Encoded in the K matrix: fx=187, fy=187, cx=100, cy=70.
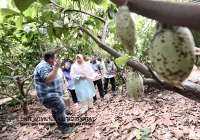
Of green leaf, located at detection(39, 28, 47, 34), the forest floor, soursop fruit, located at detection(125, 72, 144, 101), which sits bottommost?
the forest floor

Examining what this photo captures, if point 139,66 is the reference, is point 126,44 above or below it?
above

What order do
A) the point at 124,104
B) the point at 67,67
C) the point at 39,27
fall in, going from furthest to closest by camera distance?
the point at 67,67 → the point at 124,104 → the point at 39,27

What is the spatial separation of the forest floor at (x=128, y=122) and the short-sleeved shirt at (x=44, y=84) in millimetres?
863

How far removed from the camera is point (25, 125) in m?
4.07

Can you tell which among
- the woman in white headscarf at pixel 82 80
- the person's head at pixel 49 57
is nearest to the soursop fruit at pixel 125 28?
the person's head at pixel 49 57

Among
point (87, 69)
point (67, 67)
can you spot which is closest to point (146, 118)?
point (87, 69)

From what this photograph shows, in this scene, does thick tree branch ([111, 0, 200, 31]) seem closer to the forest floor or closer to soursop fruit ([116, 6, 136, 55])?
soursop fruit ([116, 6, 136, 55])

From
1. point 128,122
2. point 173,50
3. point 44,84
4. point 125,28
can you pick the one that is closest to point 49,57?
point 44,84

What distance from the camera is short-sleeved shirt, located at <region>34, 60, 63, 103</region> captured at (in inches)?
103

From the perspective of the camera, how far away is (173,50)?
397mm

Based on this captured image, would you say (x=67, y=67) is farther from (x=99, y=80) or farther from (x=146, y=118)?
(x=146, y=118)

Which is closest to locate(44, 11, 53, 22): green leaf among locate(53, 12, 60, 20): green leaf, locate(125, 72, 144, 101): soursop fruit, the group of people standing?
locate(53, 12, 60, 20): green leaf

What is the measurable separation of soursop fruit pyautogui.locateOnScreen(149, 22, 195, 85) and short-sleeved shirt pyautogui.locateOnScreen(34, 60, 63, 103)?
2348 mm

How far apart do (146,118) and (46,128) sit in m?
1.95
